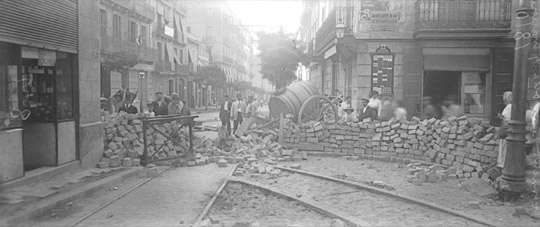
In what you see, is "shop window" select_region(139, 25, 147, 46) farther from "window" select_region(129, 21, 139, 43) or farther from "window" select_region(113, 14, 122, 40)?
"window" select_region(113, 14, 122, 40)

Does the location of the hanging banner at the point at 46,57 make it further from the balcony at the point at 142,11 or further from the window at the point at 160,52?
the window at the point at 160,52

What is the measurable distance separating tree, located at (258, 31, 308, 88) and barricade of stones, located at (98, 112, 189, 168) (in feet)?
78.1

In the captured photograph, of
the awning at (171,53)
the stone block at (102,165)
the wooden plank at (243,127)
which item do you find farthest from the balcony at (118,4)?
the stone block at (102,165)

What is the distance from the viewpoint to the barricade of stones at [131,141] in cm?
962

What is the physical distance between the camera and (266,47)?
36.7m

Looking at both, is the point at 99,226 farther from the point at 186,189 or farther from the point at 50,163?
the point at 50,163

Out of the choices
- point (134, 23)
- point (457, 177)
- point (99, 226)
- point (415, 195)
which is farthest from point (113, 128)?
point (134, 23)

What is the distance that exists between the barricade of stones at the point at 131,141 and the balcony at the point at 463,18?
9.48 meters

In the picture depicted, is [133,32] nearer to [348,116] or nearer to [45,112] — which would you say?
[348,116]

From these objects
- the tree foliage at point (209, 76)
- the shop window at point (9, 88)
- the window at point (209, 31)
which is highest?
the window at point (209, 31)

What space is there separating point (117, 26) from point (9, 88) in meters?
27.1

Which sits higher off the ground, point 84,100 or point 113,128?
point 84,100

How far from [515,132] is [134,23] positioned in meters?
32.9

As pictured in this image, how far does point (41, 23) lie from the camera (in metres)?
7.51
